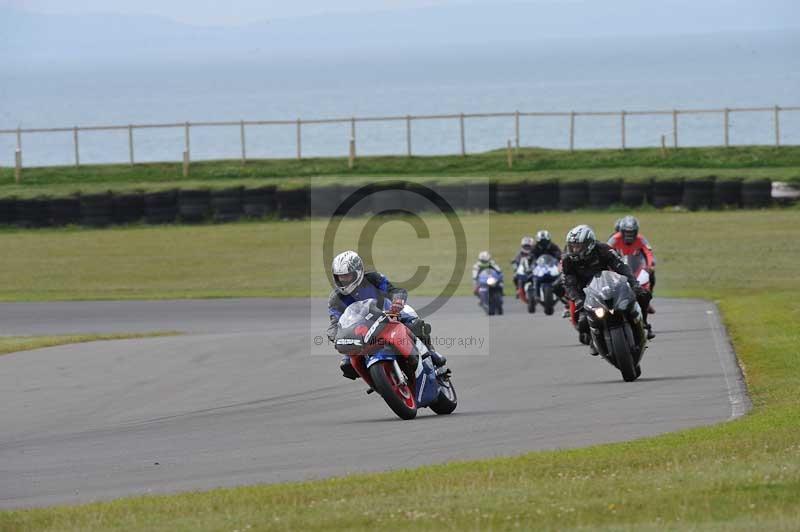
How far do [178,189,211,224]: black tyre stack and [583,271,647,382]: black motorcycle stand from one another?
31574 millimetres

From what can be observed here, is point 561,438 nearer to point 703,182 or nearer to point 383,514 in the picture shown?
point 383,514

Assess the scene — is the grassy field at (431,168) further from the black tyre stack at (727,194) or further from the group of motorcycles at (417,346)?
the group of motorcycles at (417,346)

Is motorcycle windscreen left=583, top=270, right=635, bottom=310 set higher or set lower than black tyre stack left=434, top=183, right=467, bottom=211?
lower

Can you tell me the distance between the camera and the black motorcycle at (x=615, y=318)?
15.6 m

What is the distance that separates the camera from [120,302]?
33531mm

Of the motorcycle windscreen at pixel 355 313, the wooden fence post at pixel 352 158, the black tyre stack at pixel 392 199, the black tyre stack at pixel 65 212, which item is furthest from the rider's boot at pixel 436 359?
the wooden fence post at pixel 352 158

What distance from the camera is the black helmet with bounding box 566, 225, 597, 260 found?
1611cm

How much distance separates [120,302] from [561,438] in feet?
74.9

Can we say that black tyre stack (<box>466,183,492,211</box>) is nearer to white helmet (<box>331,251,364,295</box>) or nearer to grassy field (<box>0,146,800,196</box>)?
grassy field (<box>0,146,800,196</box>)

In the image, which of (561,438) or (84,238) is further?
(84,238)

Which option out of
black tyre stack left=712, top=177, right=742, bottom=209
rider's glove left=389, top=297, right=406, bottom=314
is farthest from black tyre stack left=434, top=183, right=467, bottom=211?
rider's glove left=389, top=297, right=406, bottom=314

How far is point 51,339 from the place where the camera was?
24.3m

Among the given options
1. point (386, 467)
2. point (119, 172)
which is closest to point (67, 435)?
point (386, 467)

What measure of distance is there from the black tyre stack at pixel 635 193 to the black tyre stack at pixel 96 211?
1579 centimetres
